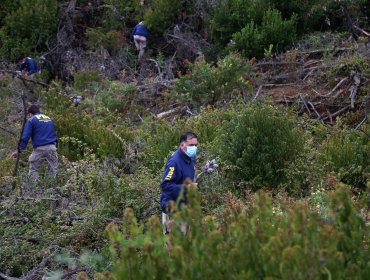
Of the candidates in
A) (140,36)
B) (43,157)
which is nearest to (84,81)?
(140,36)

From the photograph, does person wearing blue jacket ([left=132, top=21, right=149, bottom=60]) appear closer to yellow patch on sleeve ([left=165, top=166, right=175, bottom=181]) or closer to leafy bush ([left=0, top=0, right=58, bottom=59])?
leafy bush ([left=0, top=0, right=58, bottom=59])

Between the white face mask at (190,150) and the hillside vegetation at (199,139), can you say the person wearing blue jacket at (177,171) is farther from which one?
the hillside vegetation at (199,139)

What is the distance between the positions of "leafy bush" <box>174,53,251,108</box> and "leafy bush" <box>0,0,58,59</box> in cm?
715

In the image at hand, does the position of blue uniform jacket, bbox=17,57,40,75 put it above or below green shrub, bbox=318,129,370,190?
below

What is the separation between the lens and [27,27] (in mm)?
19891

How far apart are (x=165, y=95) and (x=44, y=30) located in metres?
A: 6.52

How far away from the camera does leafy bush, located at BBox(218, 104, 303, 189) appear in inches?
359

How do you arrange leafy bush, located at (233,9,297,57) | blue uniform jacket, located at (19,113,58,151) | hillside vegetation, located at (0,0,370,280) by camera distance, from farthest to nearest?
leafy bush, located at (233,9,297,57) < blue uniform jacket, located at (19,113,58,151) < hillside vegetation, located at (0,0,370,280)

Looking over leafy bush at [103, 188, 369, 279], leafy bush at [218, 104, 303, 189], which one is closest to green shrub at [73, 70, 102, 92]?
leafy bush at [218, 104, 303, 189]

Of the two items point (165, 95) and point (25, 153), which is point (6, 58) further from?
point (25, 153)

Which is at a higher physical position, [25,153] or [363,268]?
[363,268]

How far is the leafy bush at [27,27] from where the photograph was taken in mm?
19531

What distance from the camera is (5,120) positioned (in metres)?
13.8

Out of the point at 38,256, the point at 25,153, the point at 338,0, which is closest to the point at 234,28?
the point at 338,0
